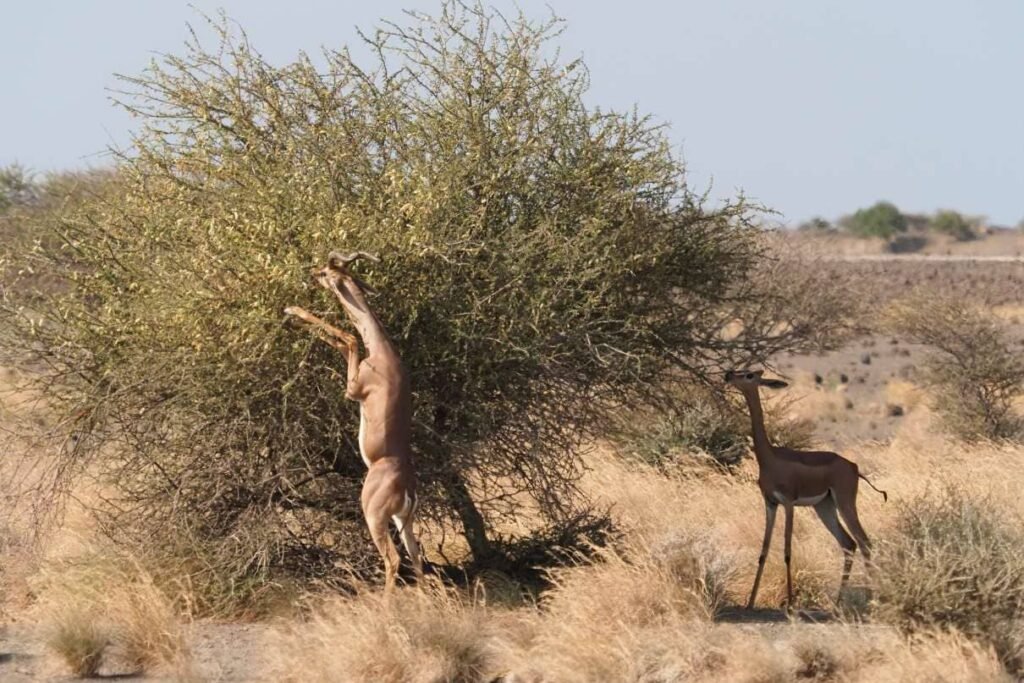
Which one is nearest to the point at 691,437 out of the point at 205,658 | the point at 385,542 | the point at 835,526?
the point at 835,526

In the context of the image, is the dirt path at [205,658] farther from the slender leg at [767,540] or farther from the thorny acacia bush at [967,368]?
the thorny acacia bush at [967,368]

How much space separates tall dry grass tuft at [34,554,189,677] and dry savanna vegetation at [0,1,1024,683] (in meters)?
0.03

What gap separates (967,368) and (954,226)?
230 feet

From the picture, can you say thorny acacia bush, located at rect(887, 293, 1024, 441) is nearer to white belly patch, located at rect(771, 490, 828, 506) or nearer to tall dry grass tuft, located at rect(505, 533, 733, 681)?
white belly patch, located at rect(771, 490, 828, 506)

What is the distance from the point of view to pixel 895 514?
13.9m

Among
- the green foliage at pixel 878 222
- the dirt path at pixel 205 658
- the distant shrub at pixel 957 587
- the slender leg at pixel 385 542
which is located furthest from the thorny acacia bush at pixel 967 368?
the green foliage at pixel 878 222

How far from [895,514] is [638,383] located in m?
2.85

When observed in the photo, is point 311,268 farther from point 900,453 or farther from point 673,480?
point 900,453

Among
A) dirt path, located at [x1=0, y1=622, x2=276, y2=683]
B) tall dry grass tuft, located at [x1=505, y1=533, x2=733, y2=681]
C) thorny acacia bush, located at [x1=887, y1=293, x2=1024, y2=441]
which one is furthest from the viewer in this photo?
thorny acacia bush, located at [x1=887, y1=293, x2=1024, y2=441]

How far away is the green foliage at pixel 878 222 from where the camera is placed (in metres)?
91.4

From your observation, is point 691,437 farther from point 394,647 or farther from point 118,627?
point 394,647

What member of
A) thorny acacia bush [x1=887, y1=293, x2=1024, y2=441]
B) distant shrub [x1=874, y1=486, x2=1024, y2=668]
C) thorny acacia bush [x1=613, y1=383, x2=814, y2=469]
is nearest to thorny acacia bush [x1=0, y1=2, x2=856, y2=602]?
distant shrub [x1=874, y1=486, x2=1024, y2=668]

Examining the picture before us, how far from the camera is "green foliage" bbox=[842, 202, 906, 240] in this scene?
91.4m

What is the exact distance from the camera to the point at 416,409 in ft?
38.0
